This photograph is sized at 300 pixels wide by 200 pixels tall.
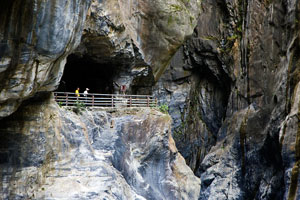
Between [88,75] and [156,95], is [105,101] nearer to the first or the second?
[88,75]

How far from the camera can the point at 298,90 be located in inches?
782

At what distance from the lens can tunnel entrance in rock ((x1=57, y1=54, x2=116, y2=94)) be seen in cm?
2292

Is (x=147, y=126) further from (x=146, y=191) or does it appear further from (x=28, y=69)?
(x=28, y=69)

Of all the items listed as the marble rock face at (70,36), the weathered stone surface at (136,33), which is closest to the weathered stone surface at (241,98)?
the weathered stone surface at (136,33)

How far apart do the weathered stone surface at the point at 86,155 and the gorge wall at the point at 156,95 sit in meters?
0.05

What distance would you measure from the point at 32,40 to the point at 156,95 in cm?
2083

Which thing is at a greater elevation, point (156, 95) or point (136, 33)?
point (136, 33)

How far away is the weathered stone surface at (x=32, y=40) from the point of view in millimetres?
10781

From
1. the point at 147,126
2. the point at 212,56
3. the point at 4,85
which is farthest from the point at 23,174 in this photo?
the point at 212,56

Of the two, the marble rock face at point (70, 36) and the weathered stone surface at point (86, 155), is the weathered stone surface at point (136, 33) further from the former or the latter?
the weathered stone surface at point (86, 155)

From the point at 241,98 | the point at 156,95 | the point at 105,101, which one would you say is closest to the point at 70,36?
the point at 105,101

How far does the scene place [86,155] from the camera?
15805 millimetres

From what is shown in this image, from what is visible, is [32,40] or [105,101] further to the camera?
[105,101]

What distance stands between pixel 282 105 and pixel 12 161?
16.6 m
